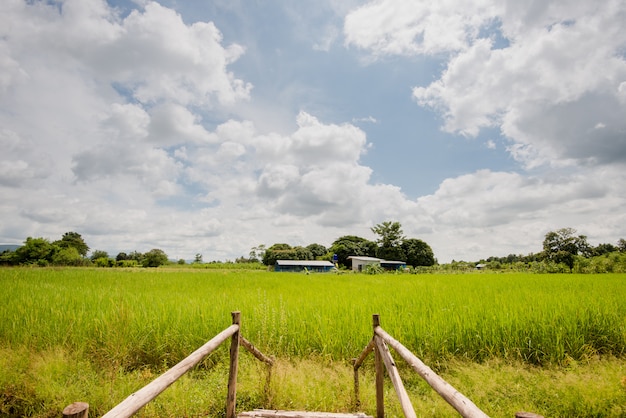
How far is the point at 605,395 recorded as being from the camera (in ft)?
13.3

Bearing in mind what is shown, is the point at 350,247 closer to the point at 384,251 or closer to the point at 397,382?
the point at 384,251

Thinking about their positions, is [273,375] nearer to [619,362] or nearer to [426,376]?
[426,376]

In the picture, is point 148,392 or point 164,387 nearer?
point 148,392

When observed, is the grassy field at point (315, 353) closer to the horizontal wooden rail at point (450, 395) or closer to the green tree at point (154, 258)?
the horizontal wooden rail at point (450, 395)

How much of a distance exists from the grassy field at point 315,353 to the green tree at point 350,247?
50453 mm

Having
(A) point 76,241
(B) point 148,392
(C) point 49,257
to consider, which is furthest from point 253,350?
(A) point 76,241

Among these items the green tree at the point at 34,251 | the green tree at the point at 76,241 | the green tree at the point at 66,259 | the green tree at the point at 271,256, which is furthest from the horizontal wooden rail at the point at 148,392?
the green tree at the point at 76,241

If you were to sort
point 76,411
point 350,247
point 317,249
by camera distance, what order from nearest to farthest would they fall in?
point 76,411
point 350,247
point 317,249

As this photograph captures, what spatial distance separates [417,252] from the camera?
179ft

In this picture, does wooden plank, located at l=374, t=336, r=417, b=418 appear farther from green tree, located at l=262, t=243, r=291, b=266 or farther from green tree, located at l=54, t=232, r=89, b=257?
green tree, located at l=54, t=232, r=89, b=257

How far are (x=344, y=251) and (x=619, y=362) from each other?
179 feet

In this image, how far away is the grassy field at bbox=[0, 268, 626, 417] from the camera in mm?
4238

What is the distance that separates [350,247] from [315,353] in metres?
55.1

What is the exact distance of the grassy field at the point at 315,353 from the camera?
13.9 ft
